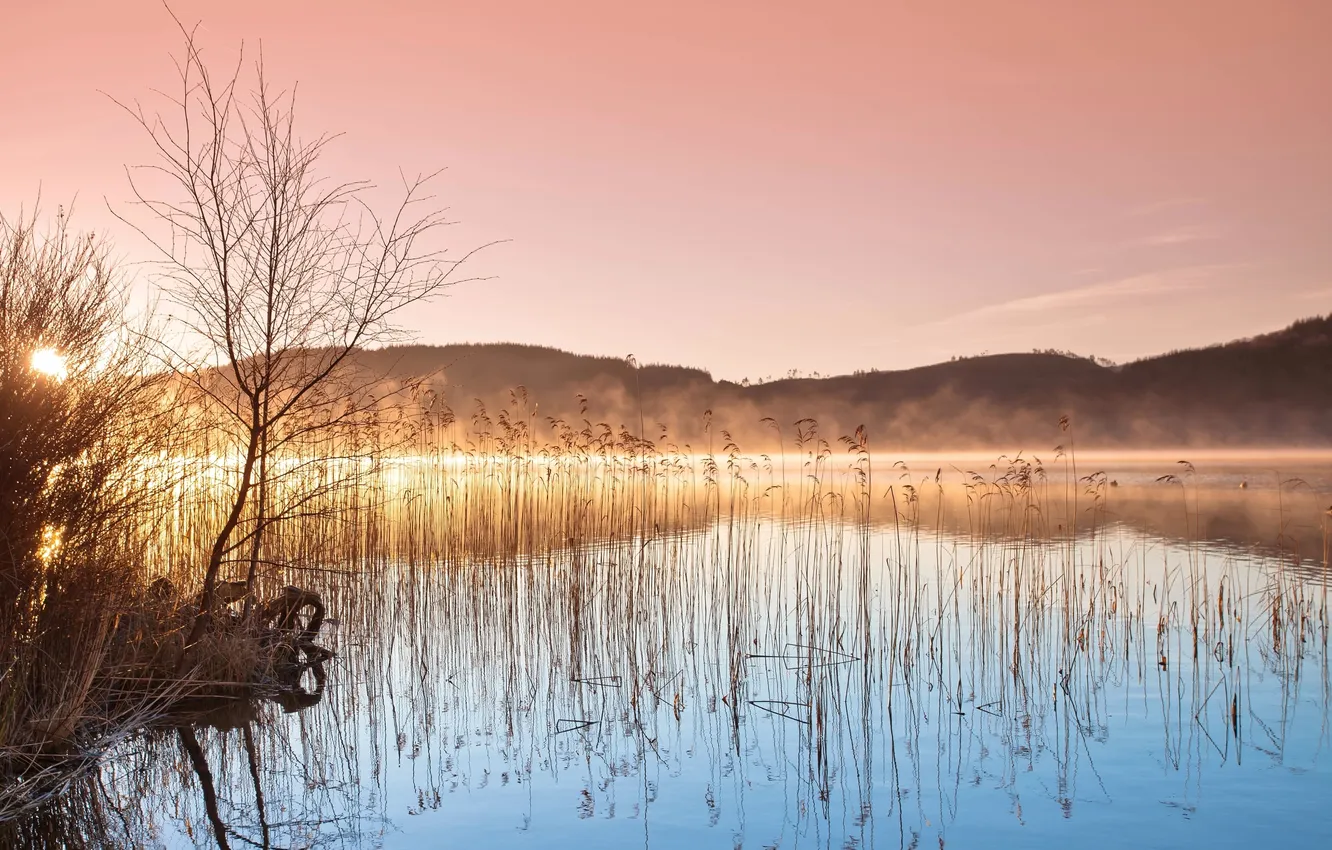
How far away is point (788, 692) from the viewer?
6.18 m

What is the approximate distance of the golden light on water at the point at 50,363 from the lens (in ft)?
15.9

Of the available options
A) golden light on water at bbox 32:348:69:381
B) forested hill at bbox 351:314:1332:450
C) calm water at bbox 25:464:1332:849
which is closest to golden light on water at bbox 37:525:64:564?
golden light on water at bbox 32:348:69:381

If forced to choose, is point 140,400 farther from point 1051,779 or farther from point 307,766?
point 1051,779

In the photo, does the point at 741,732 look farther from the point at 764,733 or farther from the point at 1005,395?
the point at 1005,395

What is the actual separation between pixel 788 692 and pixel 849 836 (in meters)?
2.14

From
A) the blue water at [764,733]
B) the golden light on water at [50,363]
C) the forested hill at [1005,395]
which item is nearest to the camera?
the blue water at [764,733]

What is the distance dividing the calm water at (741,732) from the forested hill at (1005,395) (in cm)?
4538

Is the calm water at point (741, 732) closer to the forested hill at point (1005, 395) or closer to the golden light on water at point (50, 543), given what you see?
the golden light on water at point (50, 543)

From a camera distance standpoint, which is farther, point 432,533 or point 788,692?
point 432,533

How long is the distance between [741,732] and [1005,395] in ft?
193

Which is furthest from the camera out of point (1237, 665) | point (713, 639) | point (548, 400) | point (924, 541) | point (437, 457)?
point (548, 400)

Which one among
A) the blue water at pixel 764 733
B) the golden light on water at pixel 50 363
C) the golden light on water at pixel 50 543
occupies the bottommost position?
the blue water at pixel 764 733

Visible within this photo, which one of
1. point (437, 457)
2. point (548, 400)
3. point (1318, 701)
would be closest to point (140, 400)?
point (437, 457)

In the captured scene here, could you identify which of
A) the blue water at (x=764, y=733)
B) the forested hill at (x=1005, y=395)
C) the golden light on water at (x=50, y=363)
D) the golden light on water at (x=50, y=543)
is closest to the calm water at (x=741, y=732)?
the blue water at (x=764, y=733)
